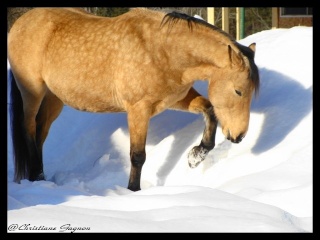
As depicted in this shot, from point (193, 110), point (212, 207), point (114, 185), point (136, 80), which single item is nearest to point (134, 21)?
point (136, 80)

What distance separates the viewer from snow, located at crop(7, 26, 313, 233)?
3.90 m

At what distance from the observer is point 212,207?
425cm

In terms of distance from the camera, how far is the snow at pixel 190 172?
12.8 feet

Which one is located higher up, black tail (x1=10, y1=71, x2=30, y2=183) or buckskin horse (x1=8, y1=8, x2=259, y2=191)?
buckskin horse (x1=8, y1=8, x2=259, y2=191)

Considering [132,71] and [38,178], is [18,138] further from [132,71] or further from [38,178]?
[132,71]

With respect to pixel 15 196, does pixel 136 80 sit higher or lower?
higher

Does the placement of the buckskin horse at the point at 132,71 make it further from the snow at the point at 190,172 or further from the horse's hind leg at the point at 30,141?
the snow at the point at 190,172

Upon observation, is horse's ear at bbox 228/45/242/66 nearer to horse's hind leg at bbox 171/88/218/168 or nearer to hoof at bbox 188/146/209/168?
horse's hind leg at bbox 171/88/218/168

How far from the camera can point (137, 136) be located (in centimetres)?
614

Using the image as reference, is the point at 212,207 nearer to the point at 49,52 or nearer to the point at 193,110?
the point at 193,110

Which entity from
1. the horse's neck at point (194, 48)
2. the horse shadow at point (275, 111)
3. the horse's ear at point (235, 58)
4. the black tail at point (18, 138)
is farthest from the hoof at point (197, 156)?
the black tail at point (18, 138)

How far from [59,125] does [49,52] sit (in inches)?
85.8

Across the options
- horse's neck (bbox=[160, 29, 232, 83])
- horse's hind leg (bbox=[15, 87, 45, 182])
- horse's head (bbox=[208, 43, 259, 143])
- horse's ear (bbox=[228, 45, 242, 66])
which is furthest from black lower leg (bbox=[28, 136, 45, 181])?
horse's ear (bbox=[228, 45, 242, 66])

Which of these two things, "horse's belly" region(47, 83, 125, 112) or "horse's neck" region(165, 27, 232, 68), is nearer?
"horse's neck" region(165, 27, 232, 68)
